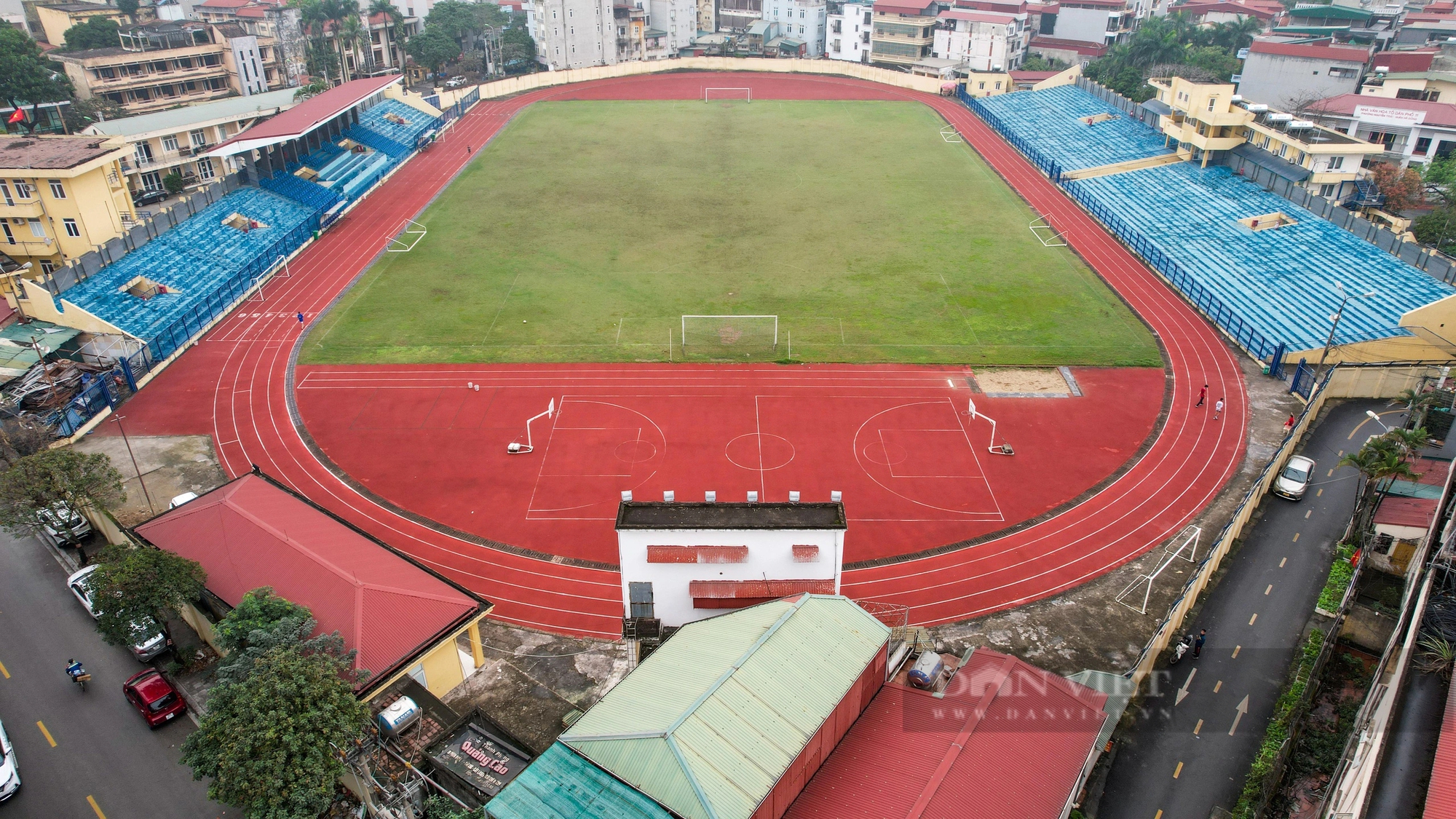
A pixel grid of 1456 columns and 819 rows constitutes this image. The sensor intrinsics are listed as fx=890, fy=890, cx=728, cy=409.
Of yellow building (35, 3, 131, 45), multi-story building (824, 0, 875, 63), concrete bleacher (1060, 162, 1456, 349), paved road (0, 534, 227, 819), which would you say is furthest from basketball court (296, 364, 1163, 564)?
multi-story building (824, 0, 875, 63)

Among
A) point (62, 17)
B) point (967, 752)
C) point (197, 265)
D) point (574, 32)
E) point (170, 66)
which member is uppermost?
point (62, 17)

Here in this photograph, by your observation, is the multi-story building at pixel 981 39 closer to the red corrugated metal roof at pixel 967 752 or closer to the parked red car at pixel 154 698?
the red corrugated metal roof at pixel 967 752

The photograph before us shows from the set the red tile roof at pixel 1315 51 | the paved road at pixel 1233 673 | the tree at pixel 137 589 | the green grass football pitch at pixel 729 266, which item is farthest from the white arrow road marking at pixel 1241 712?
the red tile roof at pixel 1315 51

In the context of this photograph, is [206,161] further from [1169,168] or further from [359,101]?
[1169,168]

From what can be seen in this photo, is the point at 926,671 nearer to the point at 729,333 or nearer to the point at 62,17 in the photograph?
the point at 729,333

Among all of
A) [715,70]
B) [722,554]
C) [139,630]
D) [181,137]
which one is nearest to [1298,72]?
[715,70]
